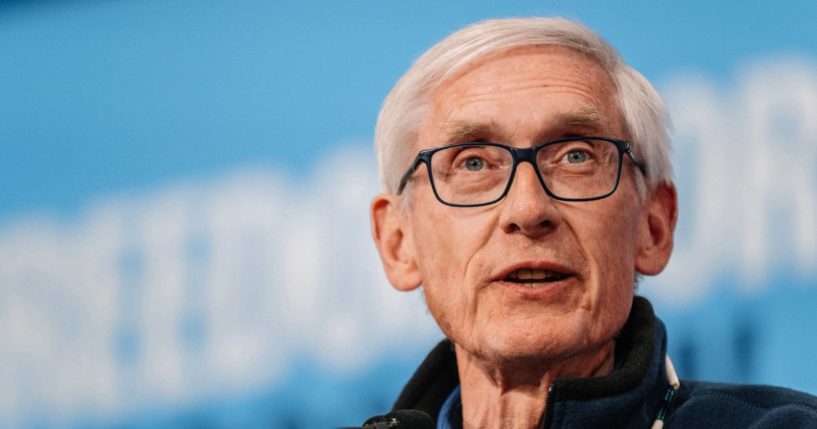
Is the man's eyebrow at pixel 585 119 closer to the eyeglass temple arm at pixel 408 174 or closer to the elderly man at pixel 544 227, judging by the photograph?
the elderly man at pixel 544 227

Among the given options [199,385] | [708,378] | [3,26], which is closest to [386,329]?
[199,385]

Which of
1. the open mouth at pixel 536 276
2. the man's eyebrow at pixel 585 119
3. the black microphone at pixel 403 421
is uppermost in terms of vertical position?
Result: the man's eyebrow at pixel 585 119

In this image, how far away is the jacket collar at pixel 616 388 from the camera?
62.0 inches

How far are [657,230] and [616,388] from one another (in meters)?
0.36

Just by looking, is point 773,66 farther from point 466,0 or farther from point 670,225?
point 466,0

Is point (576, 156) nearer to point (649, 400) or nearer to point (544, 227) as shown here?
point (544, 227)

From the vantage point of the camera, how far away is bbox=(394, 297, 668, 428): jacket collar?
5.17ft

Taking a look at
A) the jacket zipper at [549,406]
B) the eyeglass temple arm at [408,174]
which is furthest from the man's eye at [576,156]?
the jacket zipper at [549,406]

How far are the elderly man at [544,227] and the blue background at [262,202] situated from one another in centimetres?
36

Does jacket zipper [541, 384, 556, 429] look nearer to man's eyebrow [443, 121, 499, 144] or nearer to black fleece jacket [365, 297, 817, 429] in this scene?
black fleece jacket [365, 297, 817, 429]

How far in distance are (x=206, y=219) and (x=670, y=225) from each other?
1.25 metres

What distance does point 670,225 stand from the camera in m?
1.87

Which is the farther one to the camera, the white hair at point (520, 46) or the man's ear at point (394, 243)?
the man's ear at point (394, 243)

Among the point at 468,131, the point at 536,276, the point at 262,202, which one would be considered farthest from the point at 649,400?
the point at 262,202
